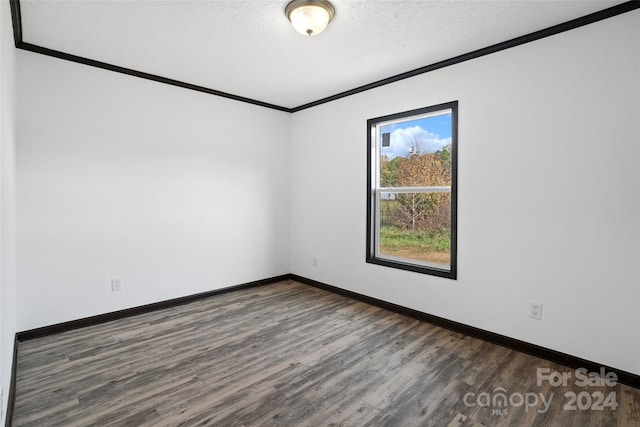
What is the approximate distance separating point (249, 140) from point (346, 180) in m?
1.44

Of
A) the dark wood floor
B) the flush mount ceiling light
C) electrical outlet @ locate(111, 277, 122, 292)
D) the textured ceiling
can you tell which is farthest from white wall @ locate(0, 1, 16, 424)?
the flush mount ceiling light

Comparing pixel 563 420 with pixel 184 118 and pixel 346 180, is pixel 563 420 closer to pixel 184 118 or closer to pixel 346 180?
pixel 346 180

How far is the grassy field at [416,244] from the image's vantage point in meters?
3.31

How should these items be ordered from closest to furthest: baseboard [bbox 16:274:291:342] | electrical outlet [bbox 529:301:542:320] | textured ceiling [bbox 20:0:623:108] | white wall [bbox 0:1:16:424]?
white wall [bbox 0:1:16:424] → textured ceiling [bbox 20:0:623:108] → electrical outlet [bbox 529:301:542:320] → baseboard [bbox 16:274:291:342]

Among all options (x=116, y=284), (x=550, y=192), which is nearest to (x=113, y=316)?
(x=116, y=284)

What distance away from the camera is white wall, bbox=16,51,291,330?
111 inches

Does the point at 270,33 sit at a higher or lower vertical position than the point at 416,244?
higher

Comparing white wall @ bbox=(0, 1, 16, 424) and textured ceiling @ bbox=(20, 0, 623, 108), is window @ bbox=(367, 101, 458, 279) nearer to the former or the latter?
textured ceiling @ bbox=(20, 0, 623, 108)

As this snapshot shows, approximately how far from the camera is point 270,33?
8.44ft

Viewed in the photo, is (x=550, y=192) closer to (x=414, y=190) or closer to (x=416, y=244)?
(x=414, y=190)

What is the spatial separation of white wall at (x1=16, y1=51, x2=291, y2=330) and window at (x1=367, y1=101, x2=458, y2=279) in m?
1.61

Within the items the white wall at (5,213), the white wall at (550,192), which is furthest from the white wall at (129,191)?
the white wall at (550,192)

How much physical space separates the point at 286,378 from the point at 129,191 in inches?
97.0

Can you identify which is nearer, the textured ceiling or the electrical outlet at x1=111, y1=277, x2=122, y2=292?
the textured ceiling
